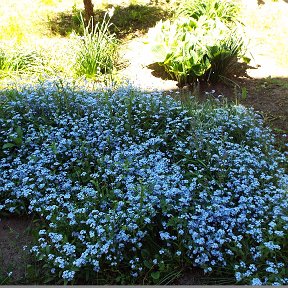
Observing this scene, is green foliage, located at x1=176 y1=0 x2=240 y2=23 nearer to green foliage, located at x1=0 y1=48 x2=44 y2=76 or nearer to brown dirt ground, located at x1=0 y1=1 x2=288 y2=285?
brown dirt ground, located at x1=0 y1=1 x2=288 y2=285

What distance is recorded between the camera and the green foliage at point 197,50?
5.06 meters

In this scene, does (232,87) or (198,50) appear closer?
(198,50)

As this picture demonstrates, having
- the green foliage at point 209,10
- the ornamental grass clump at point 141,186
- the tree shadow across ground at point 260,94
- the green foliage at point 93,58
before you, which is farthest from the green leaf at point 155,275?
the green foliage at point 209,10

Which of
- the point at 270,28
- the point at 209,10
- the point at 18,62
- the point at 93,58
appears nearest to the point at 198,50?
the point at 93,58

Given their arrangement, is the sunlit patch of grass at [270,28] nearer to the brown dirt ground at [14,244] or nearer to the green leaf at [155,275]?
the green leaf at [155,275]

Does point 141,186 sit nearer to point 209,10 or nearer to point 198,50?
point 198,50

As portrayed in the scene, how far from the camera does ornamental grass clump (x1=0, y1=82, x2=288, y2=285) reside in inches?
109

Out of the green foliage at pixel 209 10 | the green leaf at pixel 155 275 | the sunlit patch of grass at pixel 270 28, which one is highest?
the green foliage at pixel 209 10

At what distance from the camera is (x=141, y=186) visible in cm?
305

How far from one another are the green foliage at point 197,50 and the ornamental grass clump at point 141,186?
0.86 meters

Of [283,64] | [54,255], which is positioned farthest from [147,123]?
[283,64]

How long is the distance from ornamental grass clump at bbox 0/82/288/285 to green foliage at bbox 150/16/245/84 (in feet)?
2.81

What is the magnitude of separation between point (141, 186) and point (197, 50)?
8.29 ft

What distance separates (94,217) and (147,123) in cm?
129
